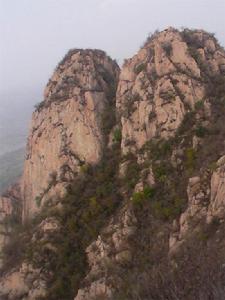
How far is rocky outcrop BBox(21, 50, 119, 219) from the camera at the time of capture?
3127 cm

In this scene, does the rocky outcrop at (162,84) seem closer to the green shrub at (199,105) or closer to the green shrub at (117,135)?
the green shrub at (199,105)

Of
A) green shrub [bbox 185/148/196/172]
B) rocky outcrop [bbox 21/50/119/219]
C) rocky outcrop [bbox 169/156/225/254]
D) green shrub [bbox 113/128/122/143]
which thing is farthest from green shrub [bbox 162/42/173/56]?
rocky outcrop [bbox 169/156/225/254]

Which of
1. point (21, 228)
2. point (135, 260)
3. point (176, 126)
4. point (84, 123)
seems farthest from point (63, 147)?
point (135, 260)

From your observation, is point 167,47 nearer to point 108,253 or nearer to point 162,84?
point 162,84

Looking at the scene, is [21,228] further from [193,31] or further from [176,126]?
[193,31]

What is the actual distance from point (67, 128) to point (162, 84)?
6.67 m

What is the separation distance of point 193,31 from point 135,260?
17528 millimetres

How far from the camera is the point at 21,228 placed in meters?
32.0

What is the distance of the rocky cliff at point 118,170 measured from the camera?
2338 centimetres

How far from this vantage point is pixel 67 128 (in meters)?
32.2

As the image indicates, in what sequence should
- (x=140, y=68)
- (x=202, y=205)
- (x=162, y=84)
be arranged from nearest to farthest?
(x=202, y=205) → (x=162, y=84) → (x=140, y=68)

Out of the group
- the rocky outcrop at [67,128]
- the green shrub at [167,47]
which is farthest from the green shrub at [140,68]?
the rocky outcrop at [67,128]

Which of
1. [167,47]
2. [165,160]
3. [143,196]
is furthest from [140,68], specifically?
[143,196]

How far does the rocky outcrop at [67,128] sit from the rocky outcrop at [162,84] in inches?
82.6
